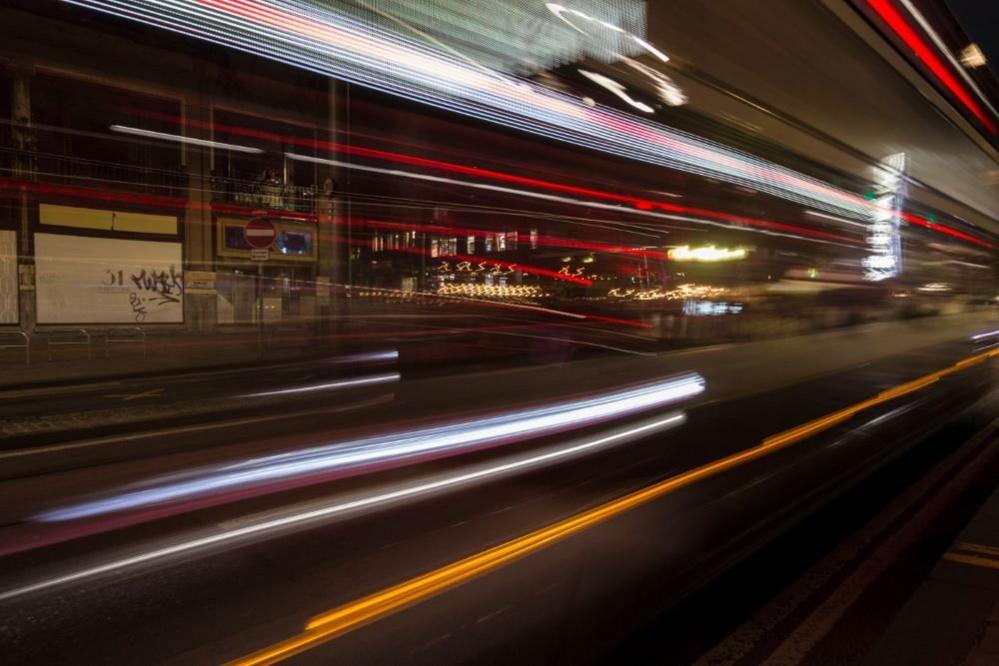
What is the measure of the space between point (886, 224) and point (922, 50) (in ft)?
18.9

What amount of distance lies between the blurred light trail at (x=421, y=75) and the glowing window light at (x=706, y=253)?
1048mm

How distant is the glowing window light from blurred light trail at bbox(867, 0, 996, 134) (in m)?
3.53

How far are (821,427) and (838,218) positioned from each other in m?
6.85

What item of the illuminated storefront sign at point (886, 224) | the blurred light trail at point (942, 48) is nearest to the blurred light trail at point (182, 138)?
the blurred light trail at point (942, 48)

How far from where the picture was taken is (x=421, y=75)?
621cm

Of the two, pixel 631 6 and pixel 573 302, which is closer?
pixel 631 6

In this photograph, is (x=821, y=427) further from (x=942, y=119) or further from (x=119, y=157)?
(x=119, y=157)

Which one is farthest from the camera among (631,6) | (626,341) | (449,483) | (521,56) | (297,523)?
(626,341)

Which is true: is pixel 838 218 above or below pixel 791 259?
above

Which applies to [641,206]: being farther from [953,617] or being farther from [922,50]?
[953,617]

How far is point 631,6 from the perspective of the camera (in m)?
7.36

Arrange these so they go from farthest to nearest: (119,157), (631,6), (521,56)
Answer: (119,157)
(631,6)
(521,56)

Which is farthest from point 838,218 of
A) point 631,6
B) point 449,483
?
point 449,483

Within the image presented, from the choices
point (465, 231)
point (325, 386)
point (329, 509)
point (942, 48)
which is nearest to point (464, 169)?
point (465, 231)
